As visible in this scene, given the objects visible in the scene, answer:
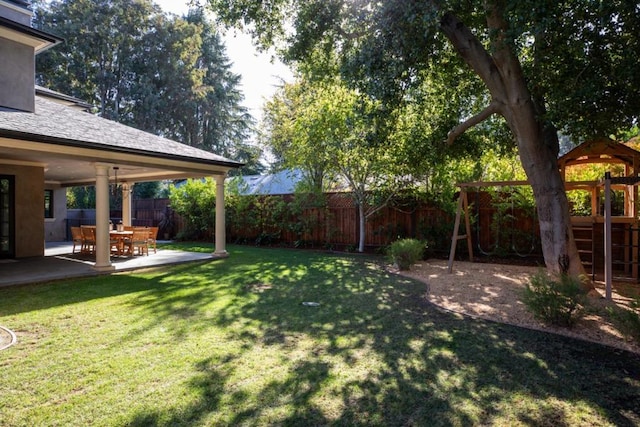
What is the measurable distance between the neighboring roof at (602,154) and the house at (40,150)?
896cm

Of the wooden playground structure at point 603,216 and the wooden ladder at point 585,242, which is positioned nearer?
the wooden playground structure at point 603,216

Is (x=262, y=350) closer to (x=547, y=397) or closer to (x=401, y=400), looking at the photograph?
(x=401, y=400)

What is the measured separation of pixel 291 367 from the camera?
3.66m

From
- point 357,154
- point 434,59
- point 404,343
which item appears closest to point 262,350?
point 404,343

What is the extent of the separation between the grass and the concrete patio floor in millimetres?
1826

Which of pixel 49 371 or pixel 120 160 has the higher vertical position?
pixel 120 160

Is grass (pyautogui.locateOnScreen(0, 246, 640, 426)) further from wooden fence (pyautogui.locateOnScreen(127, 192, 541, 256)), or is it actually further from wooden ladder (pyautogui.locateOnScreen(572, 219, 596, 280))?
wooden fence (pyautogui.locateOnScreen(127, 192, 541, 256))

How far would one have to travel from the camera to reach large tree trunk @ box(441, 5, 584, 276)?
21.2 ft

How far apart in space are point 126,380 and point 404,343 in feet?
9.47

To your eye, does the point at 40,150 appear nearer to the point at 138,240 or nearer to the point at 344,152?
the point at 138,240

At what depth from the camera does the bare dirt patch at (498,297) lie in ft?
15.5

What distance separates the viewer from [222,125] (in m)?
35.5

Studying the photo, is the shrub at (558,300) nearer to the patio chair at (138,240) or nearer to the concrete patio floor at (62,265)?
the concrete patio floor at (62,265)

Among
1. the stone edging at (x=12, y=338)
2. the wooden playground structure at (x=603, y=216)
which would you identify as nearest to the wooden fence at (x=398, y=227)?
the wooden playground structure at (x=603, y=216)
